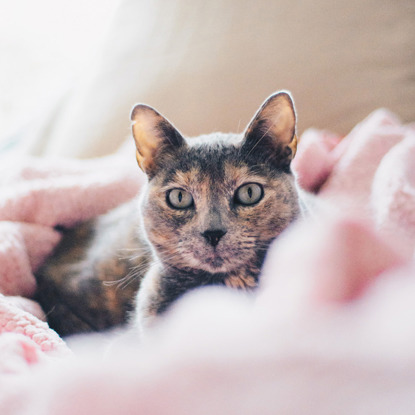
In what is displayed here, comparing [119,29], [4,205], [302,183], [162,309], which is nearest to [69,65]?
[119,29]

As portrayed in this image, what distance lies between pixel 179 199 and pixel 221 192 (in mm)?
93

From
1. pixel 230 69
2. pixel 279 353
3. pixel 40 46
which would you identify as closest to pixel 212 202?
pixel 279 353

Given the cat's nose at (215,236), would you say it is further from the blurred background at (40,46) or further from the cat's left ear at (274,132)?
the blurred background at (40,46)

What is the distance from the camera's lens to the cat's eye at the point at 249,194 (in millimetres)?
725

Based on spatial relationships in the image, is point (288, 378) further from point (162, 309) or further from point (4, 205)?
point (4, 205)

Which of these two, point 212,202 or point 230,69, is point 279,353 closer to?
point 212,202

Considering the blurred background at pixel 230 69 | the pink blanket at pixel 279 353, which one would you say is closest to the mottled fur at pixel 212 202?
the pink blanket at pixel 279 353

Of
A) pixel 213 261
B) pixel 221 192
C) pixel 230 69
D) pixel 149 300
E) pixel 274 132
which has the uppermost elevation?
pixel 230 69

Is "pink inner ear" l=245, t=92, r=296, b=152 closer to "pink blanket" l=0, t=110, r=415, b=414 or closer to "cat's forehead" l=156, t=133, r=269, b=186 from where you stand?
"cat's forehead" l=156, t=133, r=269, b=186

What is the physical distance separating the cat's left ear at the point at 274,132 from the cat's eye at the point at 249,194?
0.25 ft

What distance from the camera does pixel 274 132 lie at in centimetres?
77

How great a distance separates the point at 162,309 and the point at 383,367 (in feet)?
1.74

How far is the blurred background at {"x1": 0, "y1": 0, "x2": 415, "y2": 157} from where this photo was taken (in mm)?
1116

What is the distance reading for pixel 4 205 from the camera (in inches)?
36.9
